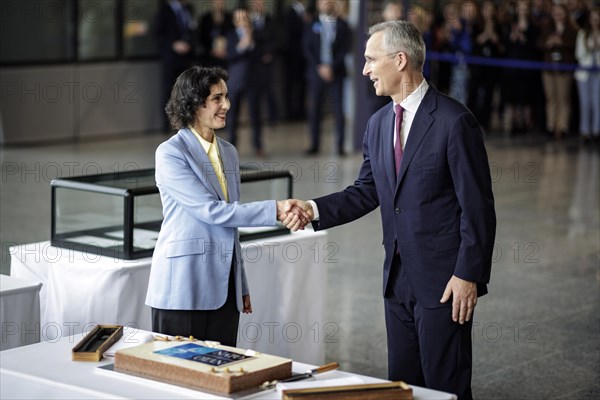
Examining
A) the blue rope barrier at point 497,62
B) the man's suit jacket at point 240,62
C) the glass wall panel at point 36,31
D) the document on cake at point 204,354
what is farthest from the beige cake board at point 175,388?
the blue rope barrier at point 497,62

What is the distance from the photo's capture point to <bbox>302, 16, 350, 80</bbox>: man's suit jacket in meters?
13.5

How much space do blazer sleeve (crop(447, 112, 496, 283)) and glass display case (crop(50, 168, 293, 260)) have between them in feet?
6.23

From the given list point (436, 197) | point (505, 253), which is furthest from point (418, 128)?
point (505, 253)

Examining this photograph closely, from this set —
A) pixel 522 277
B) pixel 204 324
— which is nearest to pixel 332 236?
pixel 522 277

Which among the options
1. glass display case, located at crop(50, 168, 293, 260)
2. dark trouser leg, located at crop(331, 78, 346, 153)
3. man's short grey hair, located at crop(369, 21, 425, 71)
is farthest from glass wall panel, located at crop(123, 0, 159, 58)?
man's short grey hair, located at crop(369, 21, 425, 71)

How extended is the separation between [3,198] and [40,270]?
16.3 feet

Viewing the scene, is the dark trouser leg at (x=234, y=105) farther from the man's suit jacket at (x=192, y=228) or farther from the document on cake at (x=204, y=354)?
the document on cake at (x=204, y=354)

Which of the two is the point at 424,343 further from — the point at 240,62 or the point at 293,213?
the point at 240,62

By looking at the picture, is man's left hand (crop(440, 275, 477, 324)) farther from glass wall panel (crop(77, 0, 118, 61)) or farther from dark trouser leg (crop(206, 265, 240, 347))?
glass wall panel (crop(77, 0, 118, 61))

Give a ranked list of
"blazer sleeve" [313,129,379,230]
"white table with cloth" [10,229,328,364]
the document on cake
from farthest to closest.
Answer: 1. "white table with cloth" [10,229,328,364]
2. "blazer sleeve" [313,129,379,230]
3. the document on cake

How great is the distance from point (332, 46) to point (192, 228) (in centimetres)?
967

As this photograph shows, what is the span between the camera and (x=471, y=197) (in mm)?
3793

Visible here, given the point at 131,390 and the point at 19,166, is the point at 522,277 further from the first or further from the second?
the point at 19,166

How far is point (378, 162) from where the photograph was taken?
4.10m
